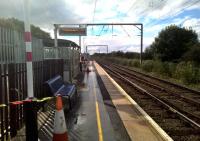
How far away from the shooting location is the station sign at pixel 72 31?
43.3 meters

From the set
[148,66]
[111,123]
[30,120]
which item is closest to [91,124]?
[111,123]

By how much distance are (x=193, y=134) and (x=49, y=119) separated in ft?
12.9

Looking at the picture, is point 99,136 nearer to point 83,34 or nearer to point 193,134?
point 193,134

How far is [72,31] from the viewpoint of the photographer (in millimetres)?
43719

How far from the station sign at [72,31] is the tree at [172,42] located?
19.4 meters

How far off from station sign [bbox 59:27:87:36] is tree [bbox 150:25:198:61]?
19406mm

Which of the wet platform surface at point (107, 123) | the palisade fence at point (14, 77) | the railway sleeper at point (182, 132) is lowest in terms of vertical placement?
the railway sleeper at point (182, 132)

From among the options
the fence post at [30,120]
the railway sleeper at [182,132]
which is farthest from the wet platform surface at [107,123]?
the fence post at [30,120]

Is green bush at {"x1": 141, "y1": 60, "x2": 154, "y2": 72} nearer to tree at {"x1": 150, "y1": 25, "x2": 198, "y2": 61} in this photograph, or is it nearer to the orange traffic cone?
tree at {"x1": 150, "y1": 25, "x2": 198, "y2": 61}

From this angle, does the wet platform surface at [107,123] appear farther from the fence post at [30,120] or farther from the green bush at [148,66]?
the green bush at [148,66]

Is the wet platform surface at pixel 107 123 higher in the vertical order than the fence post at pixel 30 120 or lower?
lower

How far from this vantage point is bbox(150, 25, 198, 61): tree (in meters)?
59.9

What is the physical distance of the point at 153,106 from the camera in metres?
14.0

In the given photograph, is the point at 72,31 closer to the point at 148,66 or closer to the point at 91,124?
the point at 148,66
